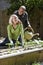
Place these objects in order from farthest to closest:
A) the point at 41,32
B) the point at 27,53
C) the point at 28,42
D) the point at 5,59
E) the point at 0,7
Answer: the point at 0,7 → the point at 41,32 → the point at 28,42 → the point at 27,53 → the point at 5,59

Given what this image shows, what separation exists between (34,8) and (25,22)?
6.22m

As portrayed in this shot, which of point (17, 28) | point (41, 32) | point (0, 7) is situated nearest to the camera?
point (17, 28)

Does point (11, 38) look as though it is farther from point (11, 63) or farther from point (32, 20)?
point (32, 20)

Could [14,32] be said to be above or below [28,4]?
above

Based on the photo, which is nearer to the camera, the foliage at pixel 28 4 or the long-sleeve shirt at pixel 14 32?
the long-sleeve shirt at pixel 14 32

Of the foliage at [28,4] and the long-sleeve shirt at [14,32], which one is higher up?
the long-sleeve shirt at [14,32]

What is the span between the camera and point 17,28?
27.4ft

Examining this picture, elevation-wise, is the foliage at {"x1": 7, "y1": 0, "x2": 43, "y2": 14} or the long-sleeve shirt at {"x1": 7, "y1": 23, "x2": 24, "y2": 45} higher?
the long-sleeve shirt at {"x1": 7, "y1": 23, "x2": 24, "y2": 45}

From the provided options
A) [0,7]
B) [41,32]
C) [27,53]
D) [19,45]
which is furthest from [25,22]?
[0,7]

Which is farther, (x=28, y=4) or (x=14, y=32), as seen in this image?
(x=28, y=4)

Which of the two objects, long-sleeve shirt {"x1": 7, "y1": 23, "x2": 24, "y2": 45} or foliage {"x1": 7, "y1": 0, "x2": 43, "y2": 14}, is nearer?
long-sleeve shirt {"x1": 7, "y1": 23, "x2": 24, "y2": 45}

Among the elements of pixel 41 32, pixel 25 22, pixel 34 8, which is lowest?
pixel 41 32

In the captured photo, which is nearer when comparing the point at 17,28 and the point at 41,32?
the point at 17,28

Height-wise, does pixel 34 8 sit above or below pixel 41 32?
above
